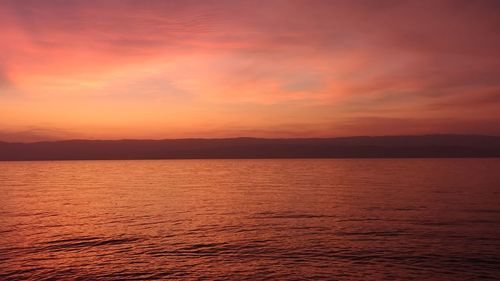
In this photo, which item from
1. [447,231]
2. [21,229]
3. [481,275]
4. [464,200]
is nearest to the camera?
[481,275]

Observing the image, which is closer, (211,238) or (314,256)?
(314,256)

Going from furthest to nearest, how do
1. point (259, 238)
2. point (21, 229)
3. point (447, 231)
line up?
point (21, 229) → point (447, 231) → point (259, 238)

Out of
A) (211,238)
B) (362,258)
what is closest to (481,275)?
(362,258)

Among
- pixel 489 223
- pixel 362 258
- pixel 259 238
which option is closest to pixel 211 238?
pixel 259 238

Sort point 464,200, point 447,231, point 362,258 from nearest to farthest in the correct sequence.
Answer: point 362,258
point 447,231
point 464,200

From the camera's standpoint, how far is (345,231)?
3869 cm

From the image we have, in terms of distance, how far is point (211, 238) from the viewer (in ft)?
119

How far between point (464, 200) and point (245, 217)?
112 ft

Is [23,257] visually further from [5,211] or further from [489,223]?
[489,223]

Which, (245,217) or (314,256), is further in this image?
(245,217)

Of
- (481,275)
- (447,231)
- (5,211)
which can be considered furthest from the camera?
(5,211)

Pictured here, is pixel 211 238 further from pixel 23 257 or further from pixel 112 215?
pixel 112 215

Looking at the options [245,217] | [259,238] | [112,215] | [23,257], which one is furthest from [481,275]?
[112,215]

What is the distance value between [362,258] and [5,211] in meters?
46.9
